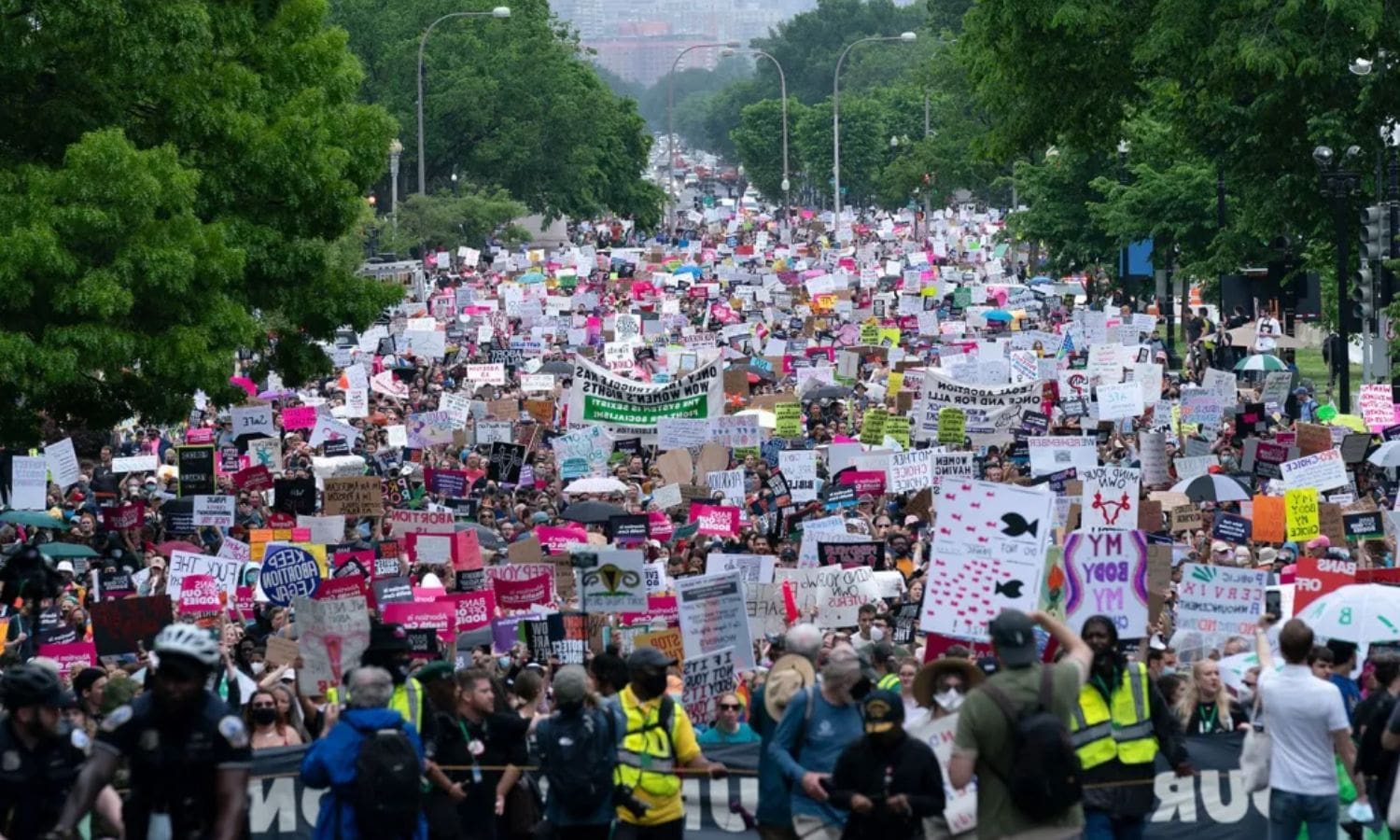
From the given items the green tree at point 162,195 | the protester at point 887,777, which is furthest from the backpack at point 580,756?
the green tree at point 162,195

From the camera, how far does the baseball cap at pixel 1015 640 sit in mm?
9273

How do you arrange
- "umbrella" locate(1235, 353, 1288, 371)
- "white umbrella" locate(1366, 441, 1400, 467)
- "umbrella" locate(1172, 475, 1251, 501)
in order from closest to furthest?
"umbrella" locate(1172, 475, 1251, 501) → "white umbrella" locate(1366, 441, 1400, 467) → "umbrella" locate(1235, 353, 1288, 371)

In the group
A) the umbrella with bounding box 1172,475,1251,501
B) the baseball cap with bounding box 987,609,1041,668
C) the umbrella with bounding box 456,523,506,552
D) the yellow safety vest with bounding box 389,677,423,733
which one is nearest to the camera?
the baseball cap with bounding box 987,609,1041,668

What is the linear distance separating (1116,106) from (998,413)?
940 centimetres

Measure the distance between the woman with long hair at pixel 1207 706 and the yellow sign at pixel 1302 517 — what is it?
26.0ft

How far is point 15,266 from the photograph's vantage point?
73.9 ft

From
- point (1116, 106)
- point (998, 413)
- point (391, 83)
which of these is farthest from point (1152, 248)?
point (391, 83)

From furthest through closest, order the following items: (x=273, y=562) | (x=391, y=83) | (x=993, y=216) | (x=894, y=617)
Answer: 1. (x=993, y=216)
2. (x=391, y=83)
3. (x=273, y=562)
4. (x=894, y=617)

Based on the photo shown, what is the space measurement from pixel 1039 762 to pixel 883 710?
2.09 feet

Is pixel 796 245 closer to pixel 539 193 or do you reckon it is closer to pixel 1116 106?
pixel 539 193

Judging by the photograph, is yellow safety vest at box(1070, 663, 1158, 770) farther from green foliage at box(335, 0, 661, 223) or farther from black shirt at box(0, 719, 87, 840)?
green foliage at box(335, 0, 661, 223)

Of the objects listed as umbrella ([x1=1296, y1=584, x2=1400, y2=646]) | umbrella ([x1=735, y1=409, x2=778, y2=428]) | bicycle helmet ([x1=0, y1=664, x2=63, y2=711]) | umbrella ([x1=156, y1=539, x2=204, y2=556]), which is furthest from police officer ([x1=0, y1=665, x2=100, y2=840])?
umbrella ([x1=735, y1=409, x2=778, y2=428])

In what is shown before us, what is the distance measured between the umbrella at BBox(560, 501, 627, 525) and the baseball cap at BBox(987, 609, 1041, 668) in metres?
15.1

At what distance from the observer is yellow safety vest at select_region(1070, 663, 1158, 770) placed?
33.9 feet
